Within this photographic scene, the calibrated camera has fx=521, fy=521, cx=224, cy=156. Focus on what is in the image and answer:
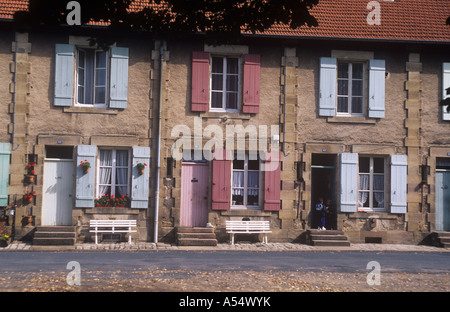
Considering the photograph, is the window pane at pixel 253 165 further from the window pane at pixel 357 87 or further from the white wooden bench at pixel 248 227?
the window pane at pixel 357 87

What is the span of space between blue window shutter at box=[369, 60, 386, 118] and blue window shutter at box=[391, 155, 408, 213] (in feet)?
4.50

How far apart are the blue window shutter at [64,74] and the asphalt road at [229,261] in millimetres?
4165

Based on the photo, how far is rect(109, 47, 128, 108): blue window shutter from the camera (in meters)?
14.0

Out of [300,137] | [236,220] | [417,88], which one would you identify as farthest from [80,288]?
[417,88]

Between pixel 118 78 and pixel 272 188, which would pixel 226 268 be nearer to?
pixel 272 188

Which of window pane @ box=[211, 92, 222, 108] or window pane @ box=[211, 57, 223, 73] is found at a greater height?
window pane @ box=[211, 57, 223, 73]

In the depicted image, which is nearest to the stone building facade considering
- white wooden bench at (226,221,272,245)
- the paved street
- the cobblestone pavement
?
white wooden bench at (226,221,272,245)

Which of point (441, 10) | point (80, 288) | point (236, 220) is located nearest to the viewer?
point (80, 288)

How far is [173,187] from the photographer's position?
1427cm

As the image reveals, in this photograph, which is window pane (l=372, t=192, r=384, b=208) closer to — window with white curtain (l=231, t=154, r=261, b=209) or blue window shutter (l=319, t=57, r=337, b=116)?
blue window shutter (l=319, t=57, r=337, b=116)

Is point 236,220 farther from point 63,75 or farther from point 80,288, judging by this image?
point 80,288

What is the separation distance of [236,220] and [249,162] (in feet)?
5.53

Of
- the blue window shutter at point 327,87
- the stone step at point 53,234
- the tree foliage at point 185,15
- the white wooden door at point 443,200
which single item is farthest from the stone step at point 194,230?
the tree foliage at point 185,15

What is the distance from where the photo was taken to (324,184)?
1578 cm
